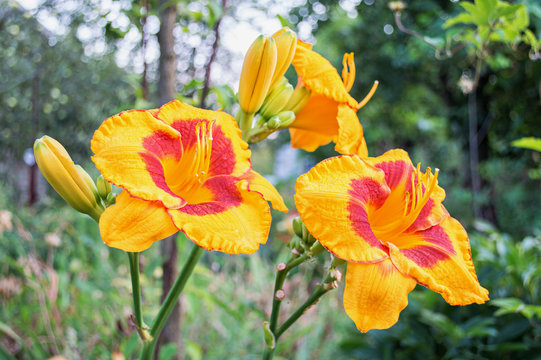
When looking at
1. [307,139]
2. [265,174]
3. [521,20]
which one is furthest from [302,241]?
[265,174]

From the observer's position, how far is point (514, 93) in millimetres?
3938

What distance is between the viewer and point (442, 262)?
67 centimetres

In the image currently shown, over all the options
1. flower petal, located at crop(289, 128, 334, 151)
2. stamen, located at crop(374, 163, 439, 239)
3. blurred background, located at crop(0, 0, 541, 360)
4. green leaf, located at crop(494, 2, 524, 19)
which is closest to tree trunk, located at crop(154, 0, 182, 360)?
blurred background, located at crop(0, 0, 541, 360)

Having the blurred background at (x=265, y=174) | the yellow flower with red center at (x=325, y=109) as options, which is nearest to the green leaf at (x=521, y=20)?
the blurred background at (x=265, y=174)

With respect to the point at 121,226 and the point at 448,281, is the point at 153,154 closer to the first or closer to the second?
the point at 121,226

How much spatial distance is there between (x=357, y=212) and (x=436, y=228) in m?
0.18

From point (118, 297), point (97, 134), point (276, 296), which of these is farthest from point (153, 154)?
point (118, 297)

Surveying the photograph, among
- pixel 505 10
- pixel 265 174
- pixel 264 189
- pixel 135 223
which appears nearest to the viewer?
pixel 135 223

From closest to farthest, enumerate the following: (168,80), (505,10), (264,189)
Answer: (264,189), (505,10), (168,80)

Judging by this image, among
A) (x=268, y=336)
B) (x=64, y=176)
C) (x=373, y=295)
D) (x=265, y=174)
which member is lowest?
(x=265, y=174)

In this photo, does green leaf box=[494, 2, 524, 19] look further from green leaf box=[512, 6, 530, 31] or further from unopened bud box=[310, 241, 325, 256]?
unopened bud box=[310, 241, 325, 256]

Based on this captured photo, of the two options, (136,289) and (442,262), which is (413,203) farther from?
(136,289)

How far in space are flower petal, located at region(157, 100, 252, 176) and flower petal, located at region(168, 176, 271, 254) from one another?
3 cm

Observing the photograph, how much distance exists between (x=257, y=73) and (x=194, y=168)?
20cm
